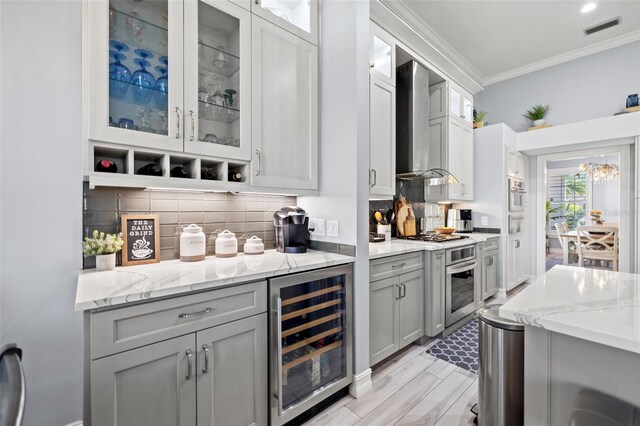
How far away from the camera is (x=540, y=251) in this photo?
15.6 feet

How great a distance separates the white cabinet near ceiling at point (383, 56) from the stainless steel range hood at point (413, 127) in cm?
51

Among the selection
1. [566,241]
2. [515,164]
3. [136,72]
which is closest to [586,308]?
[136,72]

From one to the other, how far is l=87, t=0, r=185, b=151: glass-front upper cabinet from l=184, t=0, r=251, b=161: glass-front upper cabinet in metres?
0.07

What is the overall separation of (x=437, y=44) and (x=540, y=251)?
3677 mm

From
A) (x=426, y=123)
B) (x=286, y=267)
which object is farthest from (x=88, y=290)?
(x=426, y=123)

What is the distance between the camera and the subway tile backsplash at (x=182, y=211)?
162cm

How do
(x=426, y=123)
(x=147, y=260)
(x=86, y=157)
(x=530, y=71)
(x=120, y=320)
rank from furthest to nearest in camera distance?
(x=530, y=71) → (x=426, y=123) → (x=147, y=260) → (x=86, y=157) → (x=120, y=320)

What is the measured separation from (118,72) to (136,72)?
9 cm

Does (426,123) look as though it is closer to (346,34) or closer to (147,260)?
(346,34)

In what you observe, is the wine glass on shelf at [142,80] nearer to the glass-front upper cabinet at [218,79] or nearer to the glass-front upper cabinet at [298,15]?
the glass-front upper cabinet at [218,79]

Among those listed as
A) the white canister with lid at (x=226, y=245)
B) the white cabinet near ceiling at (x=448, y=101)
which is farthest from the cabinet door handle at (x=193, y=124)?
the white cabinet near ceiling at (x=448, y=101)

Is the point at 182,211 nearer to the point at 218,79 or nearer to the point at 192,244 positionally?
the point at 192,244

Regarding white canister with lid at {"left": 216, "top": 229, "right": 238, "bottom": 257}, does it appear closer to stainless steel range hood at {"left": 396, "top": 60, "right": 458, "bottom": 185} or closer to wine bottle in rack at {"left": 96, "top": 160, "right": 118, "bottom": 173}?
wine bottle in rack at {"left": 96, "top": 160, "right": 118, "bottom": 173}

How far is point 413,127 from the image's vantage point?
3.07m
